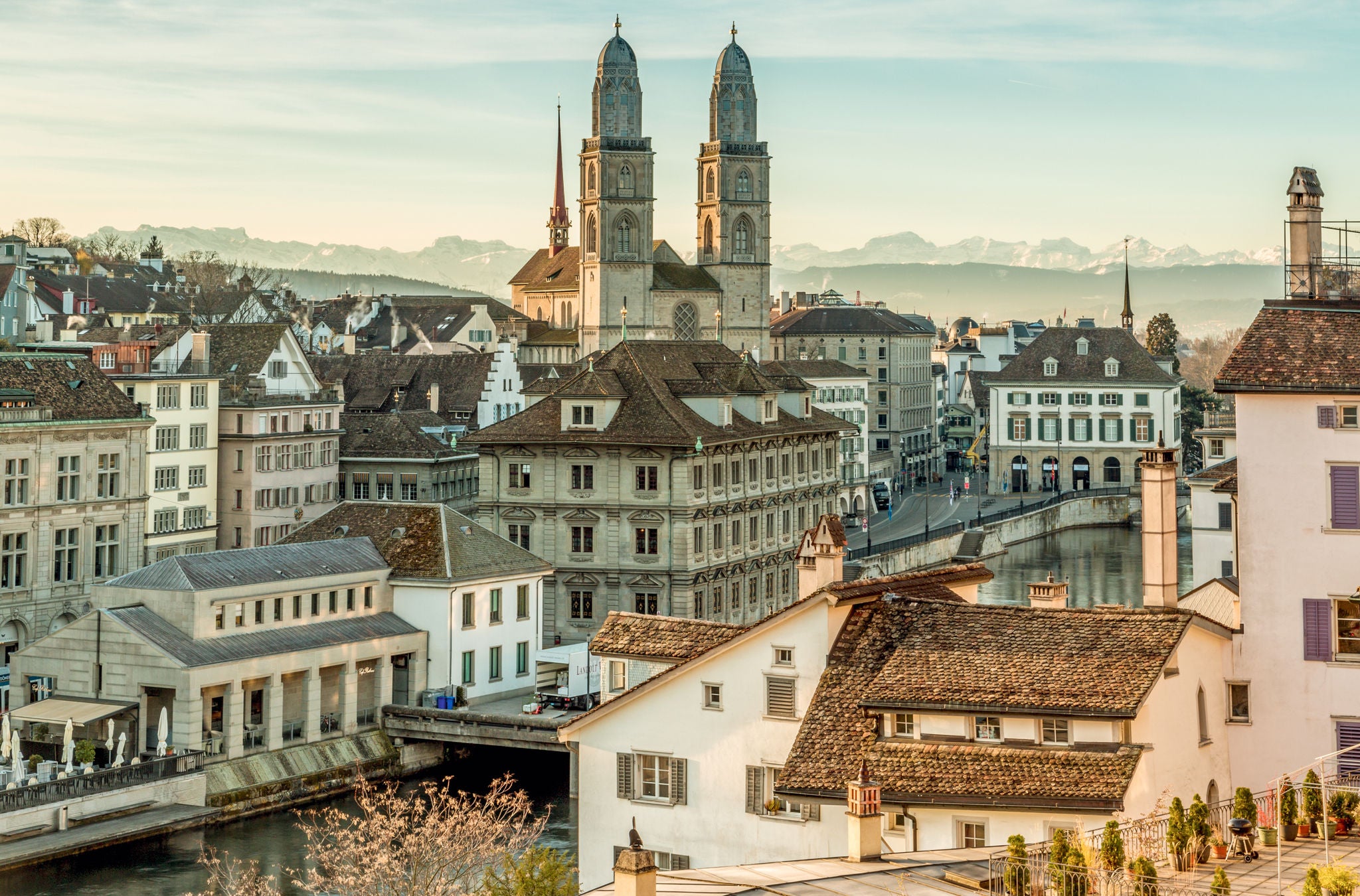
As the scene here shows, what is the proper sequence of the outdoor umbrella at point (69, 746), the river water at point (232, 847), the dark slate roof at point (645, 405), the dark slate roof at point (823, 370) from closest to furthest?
the river water at point (232, 847) → the outdoor umbrella at point (69, 746) → the dark slate roof at point (645, 405) → the dark slate roof at point (823, 370)

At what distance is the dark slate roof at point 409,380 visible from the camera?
110 m

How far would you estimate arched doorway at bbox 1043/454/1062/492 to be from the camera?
509ft

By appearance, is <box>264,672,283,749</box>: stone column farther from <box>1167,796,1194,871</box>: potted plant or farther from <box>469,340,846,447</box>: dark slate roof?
<box>1167,796,1194,871</box>: potted plant

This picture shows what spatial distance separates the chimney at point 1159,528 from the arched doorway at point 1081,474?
116 meters

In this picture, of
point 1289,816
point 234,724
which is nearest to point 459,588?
point 234,724

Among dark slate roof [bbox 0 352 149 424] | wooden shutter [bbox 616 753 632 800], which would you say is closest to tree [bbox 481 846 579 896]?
wooden shutter [bbox 616 753 632 800]

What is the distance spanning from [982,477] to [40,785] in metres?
135

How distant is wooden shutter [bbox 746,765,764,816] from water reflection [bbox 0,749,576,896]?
52.5ft

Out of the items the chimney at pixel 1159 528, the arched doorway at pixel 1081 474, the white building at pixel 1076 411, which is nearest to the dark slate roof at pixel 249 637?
the chimney at pixel 1159 528

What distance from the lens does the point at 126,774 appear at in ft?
184

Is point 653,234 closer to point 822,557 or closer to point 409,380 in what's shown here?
point 409,380

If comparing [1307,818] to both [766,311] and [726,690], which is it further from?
[766,311]

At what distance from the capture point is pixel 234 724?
6012 cm

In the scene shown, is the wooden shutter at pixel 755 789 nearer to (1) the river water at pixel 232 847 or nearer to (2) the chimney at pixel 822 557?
(2) the chimney at pixel 822 557
